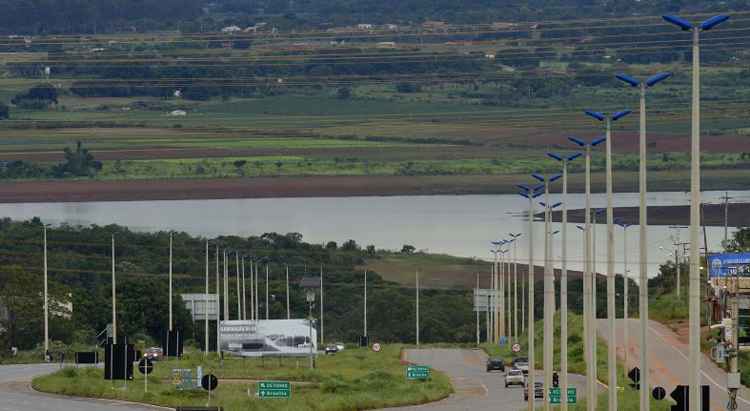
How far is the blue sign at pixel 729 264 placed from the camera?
95.4 meters

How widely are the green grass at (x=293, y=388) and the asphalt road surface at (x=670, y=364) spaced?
1050cm

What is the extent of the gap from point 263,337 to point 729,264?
41.1m

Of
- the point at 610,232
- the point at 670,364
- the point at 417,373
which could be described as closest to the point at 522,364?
the point at 670,364

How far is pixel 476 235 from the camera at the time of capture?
200m

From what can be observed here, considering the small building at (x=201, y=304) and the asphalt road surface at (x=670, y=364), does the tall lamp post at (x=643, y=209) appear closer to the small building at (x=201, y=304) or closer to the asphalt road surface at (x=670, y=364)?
the asphalt road surface at (x=670, y=364)

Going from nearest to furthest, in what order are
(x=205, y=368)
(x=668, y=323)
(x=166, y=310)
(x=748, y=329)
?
(x=748, y=329), (x=205, y=368), (x=668, y=323), (x=166, y=310)

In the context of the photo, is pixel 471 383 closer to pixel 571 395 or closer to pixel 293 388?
pixel 293 388

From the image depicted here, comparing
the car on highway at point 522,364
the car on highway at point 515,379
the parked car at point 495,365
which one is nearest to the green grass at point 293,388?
the car on highway at point 515,379

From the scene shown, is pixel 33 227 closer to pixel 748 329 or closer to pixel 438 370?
pixel 438 370

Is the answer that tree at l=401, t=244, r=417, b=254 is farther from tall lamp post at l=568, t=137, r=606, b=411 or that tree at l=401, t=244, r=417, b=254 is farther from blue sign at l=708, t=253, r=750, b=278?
tall lamp post at l=568, t=137, r=606, b=411

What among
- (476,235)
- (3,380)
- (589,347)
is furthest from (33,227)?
(589,347)

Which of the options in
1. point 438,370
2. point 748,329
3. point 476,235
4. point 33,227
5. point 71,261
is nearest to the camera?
point 748,329

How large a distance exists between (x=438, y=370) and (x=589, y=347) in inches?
1839

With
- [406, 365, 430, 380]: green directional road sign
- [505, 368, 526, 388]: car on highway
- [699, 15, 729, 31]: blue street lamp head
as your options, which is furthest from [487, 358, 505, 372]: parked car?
[699, 15, 729, 31]: blue street lamp head
